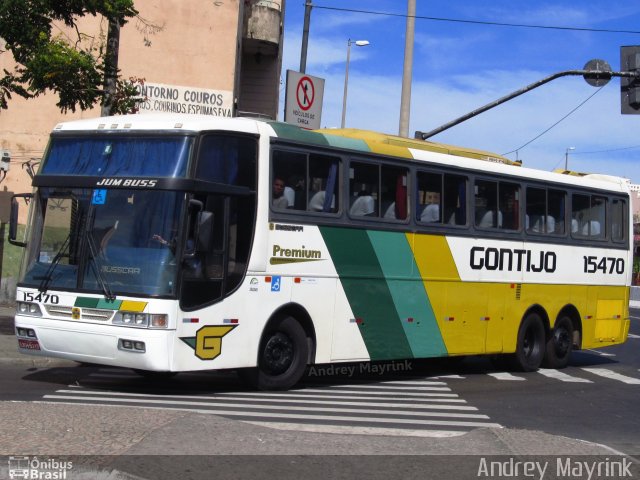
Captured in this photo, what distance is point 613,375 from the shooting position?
1734cm

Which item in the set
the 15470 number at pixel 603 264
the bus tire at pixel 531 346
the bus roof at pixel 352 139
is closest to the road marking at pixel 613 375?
the bus tire at pixel 531 346

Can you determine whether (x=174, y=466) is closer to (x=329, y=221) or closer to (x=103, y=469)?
(x=103, y=469)

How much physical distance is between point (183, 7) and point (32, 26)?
39.0 feet

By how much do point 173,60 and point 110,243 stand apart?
50.5 ft

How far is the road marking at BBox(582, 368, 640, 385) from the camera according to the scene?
649 inches

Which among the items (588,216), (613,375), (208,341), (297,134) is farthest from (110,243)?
(613,375)

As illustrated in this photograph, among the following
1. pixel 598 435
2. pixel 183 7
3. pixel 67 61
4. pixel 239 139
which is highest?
pixel 183 7

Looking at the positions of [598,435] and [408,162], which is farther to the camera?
[408,162]

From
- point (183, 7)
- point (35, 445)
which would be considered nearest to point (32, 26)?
point (35, 445)

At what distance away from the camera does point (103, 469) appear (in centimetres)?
618

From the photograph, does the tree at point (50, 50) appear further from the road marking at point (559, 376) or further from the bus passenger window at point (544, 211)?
the road marking at point (559, 376)

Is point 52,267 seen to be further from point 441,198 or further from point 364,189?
point 441,198

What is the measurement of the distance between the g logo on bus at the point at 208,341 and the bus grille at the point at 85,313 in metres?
0.90

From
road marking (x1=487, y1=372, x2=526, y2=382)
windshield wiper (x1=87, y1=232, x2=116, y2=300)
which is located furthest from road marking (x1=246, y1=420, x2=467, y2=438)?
road marking (x1=487, y1=372, x2=526, y2=382)
